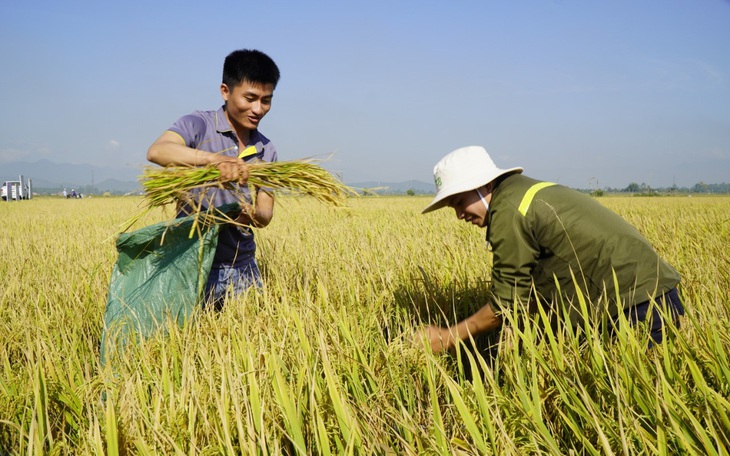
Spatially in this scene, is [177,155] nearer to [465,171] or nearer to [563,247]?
[465,171]

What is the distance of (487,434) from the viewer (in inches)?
52.2

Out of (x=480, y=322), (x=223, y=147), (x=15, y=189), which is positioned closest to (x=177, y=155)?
(x=223, y=147)

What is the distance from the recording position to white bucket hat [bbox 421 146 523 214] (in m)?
1.84

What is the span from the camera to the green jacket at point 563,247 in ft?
5.98

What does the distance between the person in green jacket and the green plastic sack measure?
113cm

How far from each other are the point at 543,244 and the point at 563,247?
0.08 meters

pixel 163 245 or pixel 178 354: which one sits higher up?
pixel 163 245

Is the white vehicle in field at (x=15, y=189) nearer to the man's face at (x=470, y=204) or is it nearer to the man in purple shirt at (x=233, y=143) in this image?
the man in purple shirt at (x=233, y=143)

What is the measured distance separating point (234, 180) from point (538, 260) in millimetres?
1272

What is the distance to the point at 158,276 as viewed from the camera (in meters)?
2.36

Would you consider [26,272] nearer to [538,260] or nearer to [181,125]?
[181,125]

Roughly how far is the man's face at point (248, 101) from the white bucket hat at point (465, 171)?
3.62 feet

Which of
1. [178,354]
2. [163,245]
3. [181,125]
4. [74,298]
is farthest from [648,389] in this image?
[74,298]

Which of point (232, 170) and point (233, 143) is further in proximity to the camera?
point (233, 143)
